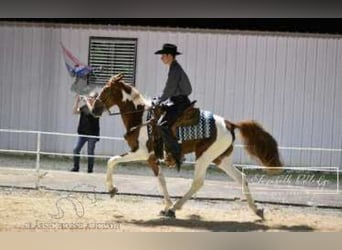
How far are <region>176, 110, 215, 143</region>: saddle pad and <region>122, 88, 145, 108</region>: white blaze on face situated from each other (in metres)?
0.31

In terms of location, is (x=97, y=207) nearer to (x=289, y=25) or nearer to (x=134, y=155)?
(x=134, y=155)

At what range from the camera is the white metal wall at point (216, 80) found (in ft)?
16.5

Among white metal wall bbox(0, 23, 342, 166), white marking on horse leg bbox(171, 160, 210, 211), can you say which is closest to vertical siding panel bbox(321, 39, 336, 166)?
white metal wall bbox(0, 23, 342, 166)

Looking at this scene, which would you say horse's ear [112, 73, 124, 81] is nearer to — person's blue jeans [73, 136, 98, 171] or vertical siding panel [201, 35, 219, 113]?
person's blue jeans [73, 136, 98, 171]

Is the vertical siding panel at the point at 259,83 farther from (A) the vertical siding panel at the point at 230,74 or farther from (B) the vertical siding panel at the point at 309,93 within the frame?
(B) the vertical siding panel at the point at 309,93

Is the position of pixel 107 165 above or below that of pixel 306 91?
below

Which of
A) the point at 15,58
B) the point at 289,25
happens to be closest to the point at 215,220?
the point at 289,25

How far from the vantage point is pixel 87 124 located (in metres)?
5.04

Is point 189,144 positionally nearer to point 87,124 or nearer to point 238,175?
point 238,175

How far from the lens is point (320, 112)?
5070mm

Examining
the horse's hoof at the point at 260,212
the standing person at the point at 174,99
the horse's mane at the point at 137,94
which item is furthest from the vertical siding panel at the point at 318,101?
the horse's mane at the point at 137,94

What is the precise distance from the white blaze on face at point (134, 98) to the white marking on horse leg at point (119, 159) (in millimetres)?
312

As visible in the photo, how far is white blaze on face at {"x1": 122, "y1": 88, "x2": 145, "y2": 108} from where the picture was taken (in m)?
4.98
